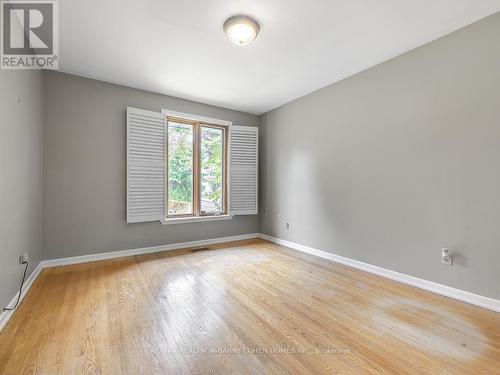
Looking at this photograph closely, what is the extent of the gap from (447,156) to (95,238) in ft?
14.6

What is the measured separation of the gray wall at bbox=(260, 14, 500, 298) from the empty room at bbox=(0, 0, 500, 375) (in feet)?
0.06

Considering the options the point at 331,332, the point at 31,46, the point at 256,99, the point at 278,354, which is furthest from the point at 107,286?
the point at 256,99

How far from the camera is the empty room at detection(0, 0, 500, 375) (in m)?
1.70

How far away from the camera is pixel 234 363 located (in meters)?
1.47

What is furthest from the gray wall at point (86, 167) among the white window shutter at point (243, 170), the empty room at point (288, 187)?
the white window shutter at point (243, 170)

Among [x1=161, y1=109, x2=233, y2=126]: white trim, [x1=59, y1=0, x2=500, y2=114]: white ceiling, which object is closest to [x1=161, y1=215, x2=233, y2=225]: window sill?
[x1=161, y1=109, x2=233, y2=126]: white trim

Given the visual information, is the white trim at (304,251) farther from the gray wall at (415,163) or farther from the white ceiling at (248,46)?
the white ceiling at (248,46)

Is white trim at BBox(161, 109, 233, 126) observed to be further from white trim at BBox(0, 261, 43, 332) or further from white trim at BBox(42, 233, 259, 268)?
white trim at BBox(0, 261, 43, 332)

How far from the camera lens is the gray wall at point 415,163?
2178mm

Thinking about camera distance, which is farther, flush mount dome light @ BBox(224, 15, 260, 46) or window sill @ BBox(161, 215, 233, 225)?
window sill @ BBox(161, 215, 233, 225)

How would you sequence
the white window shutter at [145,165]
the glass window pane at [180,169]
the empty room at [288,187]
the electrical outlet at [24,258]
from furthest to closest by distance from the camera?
the glass window pane at [180,169] → the white window shutter at [145,165] → the electrical outlet at [24,258] → the empty room at [288,187]

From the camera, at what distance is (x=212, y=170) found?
4551mm

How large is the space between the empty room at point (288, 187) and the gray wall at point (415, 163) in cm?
2

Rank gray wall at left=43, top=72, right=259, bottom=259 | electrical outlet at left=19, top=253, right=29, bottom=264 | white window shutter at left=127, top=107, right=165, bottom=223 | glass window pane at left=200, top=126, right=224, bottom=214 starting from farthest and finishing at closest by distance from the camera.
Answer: glass window pane at left=200, top=126, right=224, bottom=214 < white window shutter at left=127, top=107, right=165, bottom=223 < gray wall at left=43, top=72, right=259, bottom=259 < electrical outlet at left=19, top=253, right=29, bottom=264
